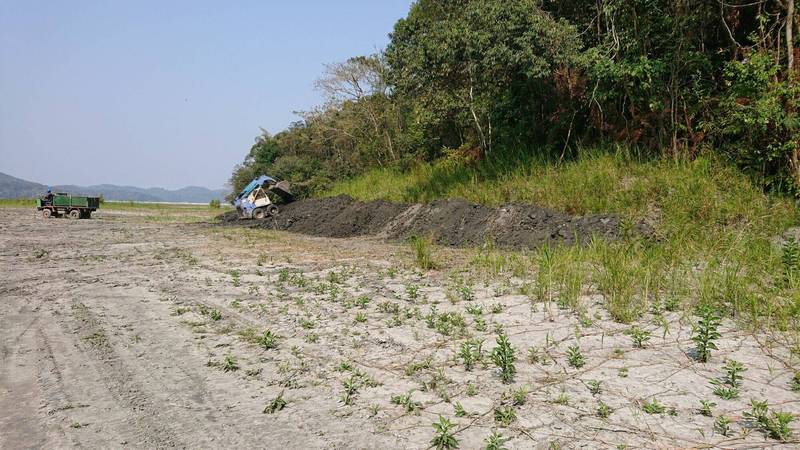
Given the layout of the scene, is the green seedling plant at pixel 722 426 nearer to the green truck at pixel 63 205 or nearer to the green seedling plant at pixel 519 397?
the green seedling plant at pixel 519 397

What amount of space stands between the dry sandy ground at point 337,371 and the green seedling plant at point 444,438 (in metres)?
0.07

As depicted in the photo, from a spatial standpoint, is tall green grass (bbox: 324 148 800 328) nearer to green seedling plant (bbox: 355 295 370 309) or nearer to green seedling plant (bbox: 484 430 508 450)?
green seedling plant (bbox: 355 295 370 309)

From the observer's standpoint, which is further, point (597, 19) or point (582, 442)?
point (597, 19)

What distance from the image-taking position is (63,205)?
75.7 feet

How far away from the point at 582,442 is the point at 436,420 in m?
0.79

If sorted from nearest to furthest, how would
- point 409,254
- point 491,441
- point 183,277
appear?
point 491,441 < point 183,277 < point 409,254

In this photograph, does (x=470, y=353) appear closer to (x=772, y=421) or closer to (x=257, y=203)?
(x=772, y=421)

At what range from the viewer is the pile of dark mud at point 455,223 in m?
9.41

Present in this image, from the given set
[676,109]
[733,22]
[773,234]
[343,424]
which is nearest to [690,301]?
[343,424]

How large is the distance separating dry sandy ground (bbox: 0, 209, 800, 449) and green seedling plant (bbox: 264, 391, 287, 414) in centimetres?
4

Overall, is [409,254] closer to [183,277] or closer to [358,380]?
[183,277]

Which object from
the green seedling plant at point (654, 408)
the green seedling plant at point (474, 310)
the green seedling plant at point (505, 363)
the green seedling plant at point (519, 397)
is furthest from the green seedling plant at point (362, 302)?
the green seedling plant at point (654, 408)

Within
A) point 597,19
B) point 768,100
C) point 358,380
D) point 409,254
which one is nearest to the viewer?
point 358,380

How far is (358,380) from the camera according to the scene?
356 centimetres
